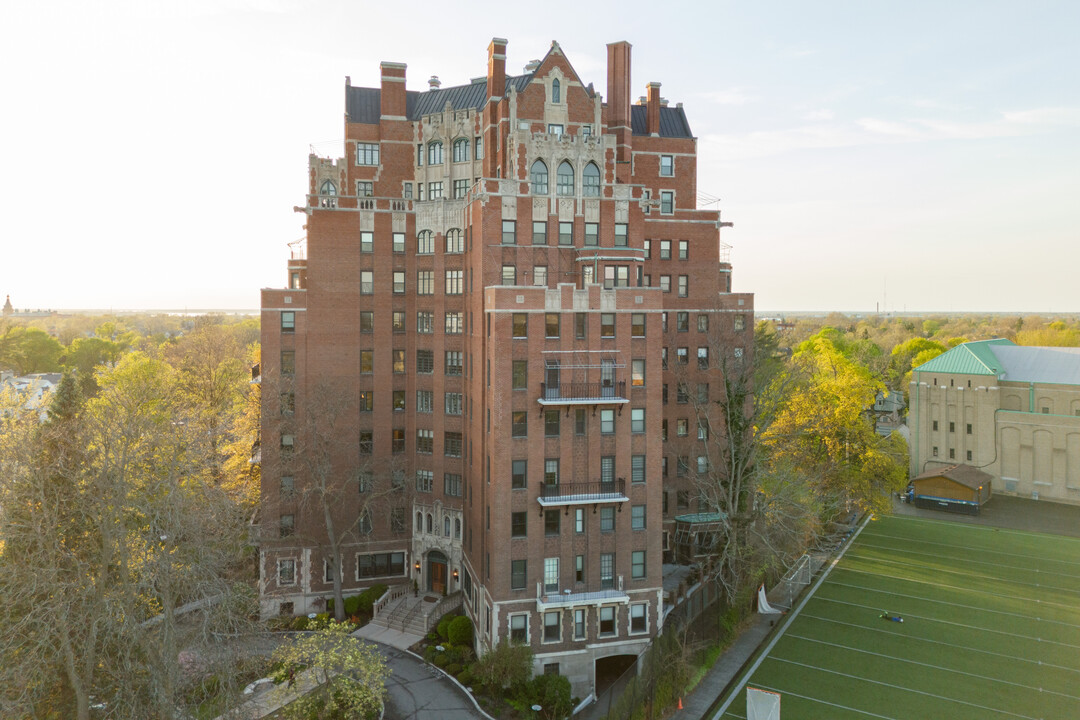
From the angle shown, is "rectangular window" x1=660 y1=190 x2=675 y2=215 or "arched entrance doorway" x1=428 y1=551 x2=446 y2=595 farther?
"rectangular window" x1=660 y1=190 x2=675 y2=215

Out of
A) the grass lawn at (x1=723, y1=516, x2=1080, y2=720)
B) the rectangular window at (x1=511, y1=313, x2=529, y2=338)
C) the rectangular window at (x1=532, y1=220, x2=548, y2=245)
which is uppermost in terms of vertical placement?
the rectangular window at (x1=532, y1=220, x2=548, y2=245)

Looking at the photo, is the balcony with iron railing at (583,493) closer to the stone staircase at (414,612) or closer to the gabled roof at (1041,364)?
the stone staircase at (414,612)

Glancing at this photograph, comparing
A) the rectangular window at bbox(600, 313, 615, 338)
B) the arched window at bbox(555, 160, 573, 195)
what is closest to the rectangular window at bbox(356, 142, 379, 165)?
the arched window at bbox(555, 160, 573, 195)

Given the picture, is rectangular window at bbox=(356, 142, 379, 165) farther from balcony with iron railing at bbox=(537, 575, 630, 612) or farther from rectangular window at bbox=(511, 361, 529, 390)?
balcony with iron railing at bbox=(537, 575, 630, 612)

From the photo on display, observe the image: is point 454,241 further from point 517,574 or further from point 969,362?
point 969,362

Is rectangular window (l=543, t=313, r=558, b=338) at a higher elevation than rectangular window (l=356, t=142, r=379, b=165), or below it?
below

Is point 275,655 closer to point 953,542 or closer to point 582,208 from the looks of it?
point 582,208
